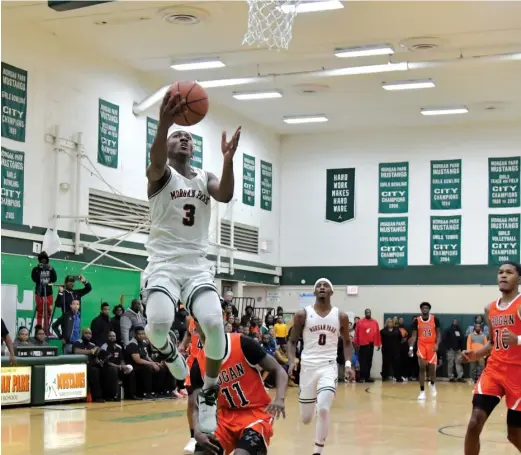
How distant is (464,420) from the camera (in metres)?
15.5

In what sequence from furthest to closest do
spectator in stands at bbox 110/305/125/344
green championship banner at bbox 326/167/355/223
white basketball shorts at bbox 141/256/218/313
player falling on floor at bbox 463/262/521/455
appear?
green championship banner at bbox 326/167/355/223
spectator in stands at bbox 110/305/125/344
player falling on floor at bbox 463/262/521/455
white basketball shorts at bbox 141/256/218/313

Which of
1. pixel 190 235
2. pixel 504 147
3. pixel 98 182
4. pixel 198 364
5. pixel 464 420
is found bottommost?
pixel 464 420

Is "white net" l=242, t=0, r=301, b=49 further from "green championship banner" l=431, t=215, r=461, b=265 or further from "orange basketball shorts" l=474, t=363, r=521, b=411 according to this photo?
"green championship banner" l=431, t=215, r=461, b=265

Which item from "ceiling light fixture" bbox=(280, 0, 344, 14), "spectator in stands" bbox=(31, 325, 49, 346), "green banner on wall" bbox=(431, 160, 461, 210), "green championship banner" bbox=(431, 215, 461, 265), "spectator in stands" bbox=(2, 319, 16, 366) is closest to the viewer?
"spectator in stands" bbox=(2, 319, 16, 366)

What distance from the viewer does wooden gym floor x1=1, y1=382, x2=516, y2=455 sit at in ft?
37.4

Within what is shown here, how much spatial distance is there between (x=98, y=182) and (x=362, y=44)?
7.14 metres

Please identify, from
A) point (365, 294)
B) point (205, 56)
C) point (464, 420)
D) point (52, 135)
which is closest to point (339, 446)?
point (464, 420)

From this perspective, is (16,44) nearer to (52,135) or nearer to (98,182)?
(52,135)

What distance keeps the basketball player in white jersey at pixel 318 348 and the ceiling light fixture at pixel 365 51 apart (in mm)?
10635

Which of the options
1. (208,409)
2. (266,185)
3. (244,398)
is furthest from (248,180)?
(208,409)

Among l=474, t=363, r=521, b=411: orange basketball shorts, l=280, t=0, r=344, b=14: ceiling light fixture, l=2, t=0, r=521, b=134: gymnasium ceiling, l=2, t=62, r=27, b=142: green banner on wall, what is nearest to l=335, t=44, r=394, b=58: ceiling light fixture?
l=2, t=0, r=521, b=134: gymnasium ceiling

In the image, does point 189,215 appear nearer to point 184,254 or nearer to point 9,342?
point 184,254

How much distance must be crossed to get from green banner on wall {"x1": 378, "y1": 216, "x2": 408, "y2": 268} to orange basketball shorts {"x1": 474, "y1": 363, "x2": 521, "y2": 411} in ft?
71.4

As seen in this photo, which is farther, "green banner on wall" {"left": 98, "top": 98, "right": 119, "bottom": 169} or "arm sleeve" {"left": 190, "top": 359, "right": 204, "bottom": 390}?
"green banner on wall" {"left": 98, "top": 98, "right": 119, "bottom": 169}
